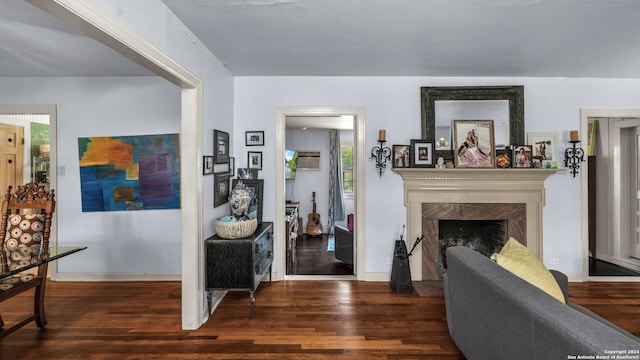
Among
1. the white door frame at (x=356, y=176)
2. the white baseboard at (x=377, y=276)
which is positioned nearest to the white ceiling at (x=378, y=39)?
the white door frame at (x=356, y=176)

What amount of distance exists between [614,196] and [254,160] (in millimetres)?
4992

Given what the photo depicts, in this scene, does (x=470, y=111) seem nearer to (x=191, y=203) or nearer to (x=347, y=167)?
(x=191, y=203)

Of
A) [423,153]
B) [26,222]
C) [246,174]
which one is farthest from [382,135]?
[26,222]

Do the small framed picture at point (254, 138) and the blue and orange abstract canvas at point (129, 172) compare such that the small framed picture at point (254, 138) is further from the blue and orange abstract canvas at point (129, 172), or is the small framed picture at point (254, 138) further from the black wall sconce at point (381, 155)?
the black wall sconce at point (381, 155)

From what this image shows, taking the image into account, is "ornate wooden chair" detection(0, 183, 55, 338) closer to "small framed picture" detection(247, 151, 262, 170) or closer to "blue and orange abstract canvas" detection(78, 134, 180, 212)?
"blue and orange abstract canvas" detection(78, 134, 180, 212)

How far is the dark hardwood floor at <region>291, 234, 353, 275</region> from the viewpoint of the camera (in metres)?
4.01

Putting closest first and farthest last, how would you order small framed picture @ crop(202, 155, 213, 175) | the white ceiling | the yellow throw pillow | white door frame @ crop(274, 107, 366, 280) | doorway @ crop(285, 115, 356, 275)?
1. the yellow throw pillow
2. the white ceiling
3. small framed picture @ crop(202, 155, 213, 175)
4. white door frame @ crop(274, 107, 366, 280)
5. doorway @ crop(285, 115, 356, 275)

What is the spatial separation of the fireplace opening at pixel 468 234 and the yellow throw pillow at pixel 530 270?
200 cm

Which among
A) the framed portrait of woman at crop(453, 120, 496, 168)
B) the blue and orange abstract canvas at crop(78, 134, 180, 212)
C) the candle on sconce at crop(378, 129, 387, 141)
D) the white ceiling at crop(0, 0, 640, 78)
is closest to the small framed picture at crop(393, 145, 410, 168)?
the candle on sconce at crop(378, 129, 387, 141)

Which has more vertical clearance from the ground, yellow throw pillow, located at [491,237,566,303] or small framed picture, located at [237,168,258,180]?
small framed picture, located at [237,168,258,180]

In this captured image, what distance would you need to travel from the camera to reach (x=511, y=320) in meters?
1.45

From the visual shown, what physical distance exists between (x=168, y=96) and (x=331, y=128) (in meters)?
3.40

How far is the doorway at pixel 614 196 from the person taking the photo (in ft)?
14.0

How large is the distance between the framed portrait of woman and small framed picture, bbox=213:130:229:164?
8.33 feet
